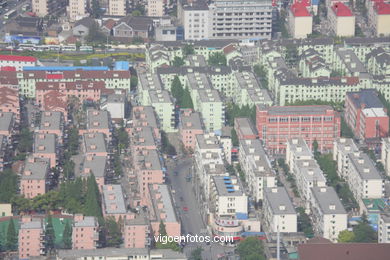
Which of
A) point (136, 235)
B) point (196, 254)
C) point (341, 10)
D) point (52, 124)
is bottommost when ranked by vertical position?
point (196, 254)

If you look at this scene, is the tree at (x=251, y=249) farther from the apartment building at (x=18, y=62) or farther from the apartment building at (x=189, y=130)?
the apartment building at (x=18, y=62)

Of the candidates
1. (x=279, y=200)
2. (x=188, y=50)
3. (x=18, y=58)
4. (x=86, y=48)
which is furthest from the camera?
(x=86, y=48)

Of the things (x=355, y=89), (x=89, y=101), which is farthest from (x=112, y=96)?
(x=355, y=89)

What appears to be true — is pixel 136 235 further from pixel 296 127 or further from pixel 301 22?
pixel 301 22

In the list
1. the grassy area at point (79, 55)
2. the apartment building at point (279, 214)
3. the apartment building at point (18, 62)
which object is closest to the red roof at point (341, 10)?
the grassy area at point (79, 55)

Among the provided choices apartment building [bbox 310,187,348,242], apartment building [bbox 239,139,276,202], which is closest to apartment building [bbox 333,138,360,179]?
apartment building [bbox 239,139,276,202]

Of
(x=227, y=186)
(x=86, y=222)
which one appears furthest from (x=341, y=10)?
(x=86, y=222)

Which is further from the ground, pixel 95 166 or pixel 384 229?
pixel 95 166

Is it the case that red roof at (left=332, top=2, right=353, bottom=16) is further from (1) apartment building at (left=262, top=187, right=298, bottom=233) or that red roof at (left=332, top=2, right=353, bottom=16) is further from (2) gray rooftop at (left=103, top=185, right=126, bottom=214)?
(2) gray rooftop at (left=103, top=185, right=126, bottom=214)
